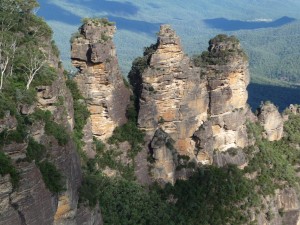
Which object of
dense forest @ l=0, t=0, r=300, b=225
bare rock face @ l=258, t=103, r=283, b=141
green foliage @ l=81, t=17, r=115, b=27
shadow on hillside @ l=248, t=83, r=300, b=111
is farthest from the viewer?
shadow on hillside @ l=248, t=83, r=300, b=111

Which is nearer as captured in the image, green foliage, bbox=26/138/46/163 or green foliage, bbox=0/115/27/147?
green foliage, bbox=0/115/27/147

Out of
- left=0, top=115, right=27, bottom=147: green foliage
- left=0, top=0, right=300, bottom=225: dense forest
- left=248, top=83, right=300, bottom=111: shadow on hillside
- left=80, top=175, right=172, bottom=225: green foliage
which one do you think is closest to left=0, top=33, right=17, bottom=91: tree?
left=0, top=0, right=300, bottom=225: dense forest

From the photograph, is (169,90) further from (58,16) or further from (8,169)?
(58,16)

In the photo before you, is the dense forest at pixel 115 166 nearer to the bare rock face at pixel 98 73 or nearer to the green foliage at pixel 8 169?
the green foliage at pixel 8 169

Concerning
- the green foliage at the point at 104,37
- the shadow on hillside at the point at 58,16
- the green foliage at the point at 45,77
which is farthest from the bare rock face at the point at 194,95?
the shadow on hillside at the point at 58,16

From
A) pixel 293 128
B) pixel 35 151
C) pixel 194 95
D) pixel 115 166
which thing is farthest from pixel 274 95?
pixel 35 151

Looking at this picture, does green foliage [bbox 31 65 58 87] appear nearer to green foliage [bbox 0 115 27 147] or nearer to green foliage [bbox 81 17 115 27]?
green foliage [bbox 0 115 27 147]

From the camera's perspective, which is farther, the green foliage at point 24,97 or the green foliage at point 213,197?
the green foliage at point 213,197
